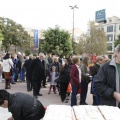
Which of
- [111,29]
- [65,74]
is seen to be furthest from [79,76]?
[111,29]

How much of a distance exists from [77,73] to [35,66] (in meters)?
2.31

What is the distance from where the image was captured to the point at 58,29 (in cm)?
4294

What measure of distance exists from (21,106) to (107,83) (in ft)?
3.75

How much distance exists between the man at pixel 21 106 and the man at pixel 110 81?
90cm

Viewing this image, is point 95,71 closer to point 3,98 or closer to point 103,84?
point 103,84

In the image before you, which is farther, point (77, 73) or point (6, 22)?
point (6, 22)

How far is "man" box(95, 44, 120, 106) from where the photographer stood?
338 centimetres

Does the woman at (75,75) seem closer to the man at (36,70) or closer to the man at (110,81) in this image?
the man at (36,70)

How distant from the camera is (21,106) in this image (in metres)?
3.58

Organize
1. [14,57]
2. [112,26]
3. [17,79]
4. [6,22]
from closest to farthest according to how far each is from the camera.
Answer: [14,57], [17,79], [6,22], [112,26]

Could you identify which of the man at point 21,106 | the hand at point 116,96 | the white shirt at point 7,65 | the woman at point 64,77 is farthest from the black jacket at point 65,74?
the hand at point 116,96

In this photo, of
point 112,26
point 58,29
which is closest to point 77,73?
point 58,29

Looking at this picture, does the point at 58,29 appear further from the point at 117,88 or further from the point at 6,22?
the point at 117,88

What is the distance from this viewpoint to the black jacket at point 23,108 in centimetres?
356
